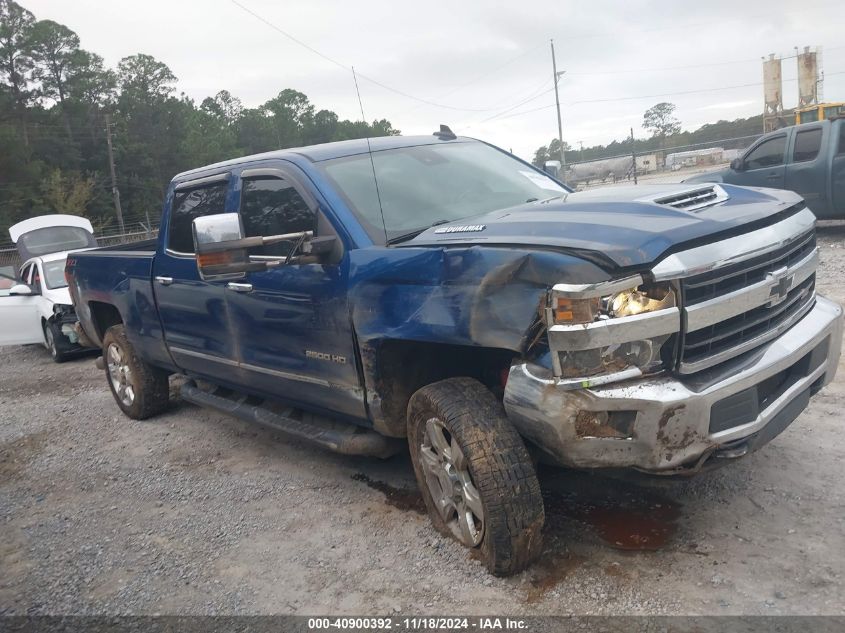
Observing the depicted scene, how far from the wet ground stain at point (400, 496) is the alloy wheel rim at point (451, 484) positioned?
457 millimetres

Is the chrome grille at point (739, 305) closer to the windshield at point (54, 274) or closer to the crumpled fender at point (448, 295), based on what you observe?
the crumpled fender at point (448, 295)

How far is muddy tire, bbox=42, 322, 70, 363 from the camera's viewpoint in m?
9.80

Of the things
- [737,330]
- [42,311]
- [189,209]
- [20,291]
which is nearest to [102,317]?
[189,209]

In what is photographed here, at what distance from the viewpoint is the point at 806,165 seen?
10820mm

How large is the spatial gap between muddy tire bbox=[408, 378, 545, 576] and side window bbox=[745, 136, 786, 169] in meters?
9.79

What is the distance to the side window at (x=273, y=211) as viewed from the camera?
4000 millimetres

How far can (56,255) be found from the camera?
1077 cm

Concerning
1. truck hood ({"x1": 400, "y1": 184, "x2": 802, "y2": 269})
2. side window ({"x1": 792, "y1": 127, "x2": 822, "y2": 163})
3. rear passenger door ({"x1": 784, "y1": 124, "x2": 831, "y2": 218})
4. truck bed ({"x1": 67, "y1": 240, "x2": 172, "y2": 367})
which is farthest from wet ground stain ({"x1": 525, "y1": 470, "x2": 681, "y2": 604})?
side window ({"x1": 792, "y1": 127, "x2": 822, "y2": 163})

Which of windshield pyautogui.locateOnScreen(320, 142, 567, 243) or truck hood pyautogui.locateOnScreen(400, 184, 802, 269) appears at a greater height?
windshield pyautogui.locateOnScreen(320, 142, 567, 243)

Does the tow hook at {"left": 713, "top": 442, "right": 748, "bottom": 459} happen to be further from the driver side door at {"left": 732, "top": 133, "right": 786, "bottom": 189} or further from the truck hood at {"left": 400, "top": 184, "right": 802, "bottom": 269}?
the driver side door at {"left": 732, "top": 133, "right": 786, "bottom": 189}

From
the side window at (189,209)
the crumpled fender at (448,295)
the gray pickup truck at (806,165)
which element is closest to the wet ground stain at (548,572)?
the crumpled fender at (448,295)

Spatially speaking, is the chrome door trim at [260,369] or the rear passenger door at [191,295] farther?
the rear passenger door at [191,295]

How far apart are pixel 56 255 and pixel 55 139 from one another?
4596cm

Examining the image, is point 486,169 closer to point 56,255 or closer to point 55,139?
point 56,255
